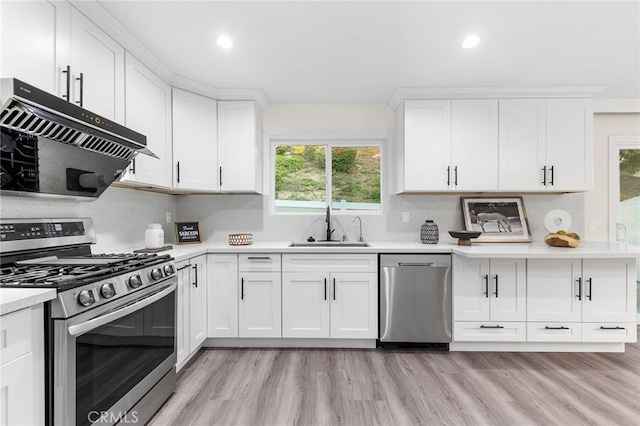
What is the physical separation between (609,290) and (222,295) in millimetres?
3348

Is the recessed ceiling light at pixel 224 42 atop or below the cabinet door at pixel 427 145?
atop

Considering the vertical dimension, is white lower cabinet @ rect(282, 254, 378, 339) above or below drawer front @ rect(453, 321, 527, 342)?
above

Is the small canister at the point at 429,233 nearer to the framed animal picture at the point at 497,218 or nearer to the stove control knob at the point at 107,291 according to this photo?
the framed animal picture at the point at 497,218

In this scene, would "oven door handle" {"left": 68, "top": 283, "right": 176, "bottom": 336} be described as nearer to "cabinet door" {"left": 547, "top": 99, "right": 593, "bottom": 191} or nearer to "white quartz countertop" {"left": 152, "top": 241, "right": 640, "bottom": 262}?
"white quartz countertop" {"left": 152, "top": 241, "right": 640, "bottom": 262}

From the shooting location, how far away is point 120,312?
5.19 feet

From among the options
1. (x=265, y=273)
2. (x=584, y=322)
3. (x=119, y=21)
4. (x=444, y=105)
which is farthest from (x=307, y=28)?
(x=584, y=322)

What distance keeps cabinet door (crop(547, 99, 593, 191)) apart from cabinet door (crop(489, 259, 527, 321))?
0.98 m

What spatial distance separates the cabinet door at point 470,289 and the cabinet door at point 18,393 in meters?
2.78

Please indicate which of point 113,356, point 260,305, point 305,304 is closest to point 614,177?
point 305,304

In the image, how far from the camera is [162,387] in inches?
78.7

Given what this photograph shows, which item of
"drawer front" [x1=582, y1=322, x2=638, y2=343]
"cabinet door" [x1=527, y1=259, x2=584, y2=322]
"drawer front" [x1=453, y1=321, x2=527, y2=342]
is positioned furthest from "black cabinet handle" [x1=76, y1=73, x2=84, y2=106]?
"drawer front" [x1=582, y1=322, x2=638, y2=343]

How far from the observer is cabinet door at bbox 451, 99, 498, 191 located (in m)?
3.13

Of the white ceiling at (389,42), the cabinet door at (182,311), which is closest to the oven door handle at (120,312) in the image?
the cabinet door at (182,311)

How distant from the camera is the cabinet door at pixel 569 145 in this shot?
3115mm
